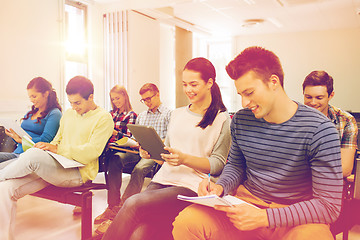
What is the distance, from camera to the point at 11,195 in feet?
6.33

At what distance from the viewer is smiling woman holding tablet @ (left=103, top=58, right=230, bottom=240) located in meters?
1.45

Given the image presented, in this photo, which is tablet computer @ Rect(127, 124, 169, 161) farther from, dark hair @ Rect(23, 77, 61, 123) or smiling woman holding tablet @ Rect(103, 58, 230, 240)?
dark hair @ Rect(23, 77, 61, 123)

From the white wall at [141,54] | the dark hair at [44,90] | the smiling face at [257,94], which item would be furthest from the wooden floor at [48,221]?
the white wall at [141,54]

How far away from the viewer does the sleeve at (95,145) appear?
6.75ft

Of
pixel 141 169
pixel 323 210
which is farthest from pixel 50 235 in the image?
pixel 323 210

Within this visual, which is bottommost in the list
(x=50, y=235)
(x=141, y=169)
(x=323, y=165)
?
(x=50, y=235)

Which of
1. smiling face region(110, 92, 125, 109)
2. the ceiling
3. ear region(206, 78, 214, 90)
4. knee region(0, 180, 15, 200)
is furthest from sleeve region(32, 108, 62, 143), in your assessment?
the ceiling

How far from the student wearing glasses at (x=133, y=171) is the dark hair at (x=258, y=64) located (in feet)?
5.14

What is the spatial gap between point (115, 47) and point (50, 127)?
116 inches

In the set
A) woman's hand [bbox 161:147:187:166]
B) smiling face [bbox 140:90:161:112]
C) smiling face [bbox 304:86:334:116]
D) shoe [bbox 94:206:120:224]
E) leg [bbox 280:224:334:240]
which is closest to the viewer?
leg [bbox 280:224:334:240]

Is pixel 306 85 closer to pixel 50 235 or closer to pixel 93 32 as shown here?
pixel 50 235

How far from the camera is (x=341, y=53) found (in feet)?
24.3

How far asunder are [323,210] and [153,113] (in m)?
2.46

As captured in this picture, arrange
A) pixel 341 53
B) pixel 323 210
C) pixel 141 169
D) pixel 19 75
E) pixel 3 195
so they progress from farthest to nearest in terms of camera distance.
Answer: pixel 341 53 → pixel 19 75 → pixel 141 169 → pixel 3 195 → pixel 323 210
